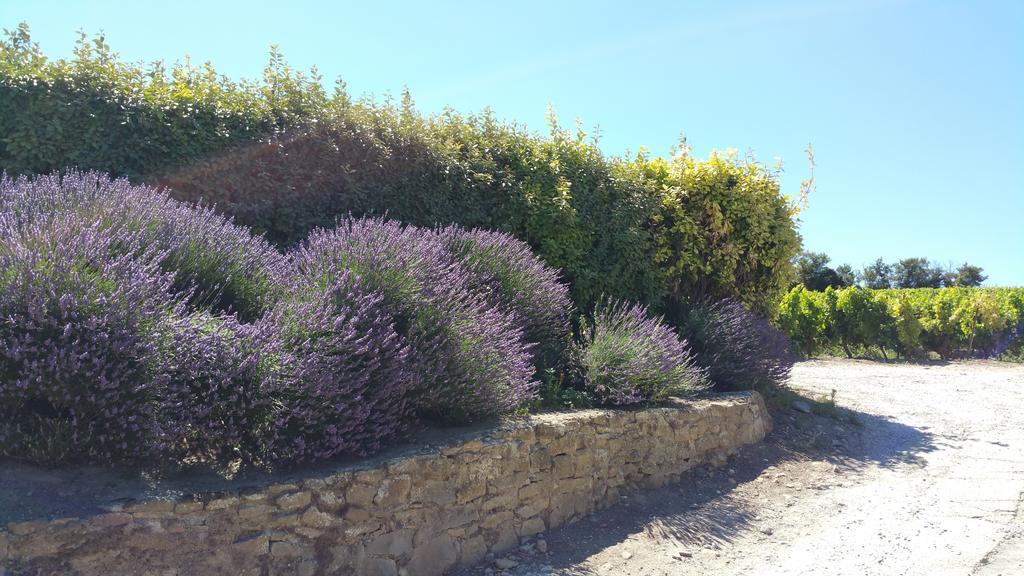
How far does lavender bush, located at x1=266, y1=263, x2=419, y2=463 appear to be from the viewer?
3.88 meters

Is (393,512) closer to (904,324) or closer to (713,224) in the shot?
(713,224)

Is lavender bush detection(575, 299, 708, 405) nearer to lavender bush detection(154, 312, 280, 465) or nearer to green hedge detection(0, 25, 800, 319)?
green hedge detection(0, 25, 800, 319)

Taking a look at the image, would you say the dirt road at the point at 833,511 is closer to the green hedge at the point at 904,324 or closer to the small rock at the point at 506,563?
the small rock at the point at 506,563

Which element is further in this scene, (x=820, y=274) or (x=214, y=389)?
(x=820, y=274)

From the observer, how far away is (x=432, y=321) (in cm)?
484

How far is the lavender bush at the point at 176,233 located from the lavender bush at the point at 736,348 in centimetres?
505

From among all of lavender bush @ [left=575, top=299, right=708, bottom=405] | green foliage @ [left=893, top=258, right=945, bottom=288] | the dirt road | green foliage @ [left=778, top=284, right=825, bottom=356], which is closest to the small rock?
the dirt road

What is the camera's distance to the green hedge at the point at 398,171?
5.85 meters

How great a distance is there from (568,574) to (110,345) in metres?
2.93

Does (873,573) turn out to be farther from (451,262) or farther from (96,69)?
(96,69)

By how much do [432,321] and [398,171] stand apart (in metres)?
2.68

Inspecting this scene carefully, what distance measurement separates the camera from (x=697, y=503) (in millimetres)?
5973

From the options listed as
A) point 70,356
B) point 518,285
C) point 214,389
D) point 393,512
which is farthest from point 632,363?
point 70,356

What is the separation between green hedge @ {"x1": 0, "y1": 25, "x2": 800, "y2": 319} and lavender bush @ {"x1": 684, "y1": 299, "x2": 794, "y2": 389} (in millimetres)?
696
